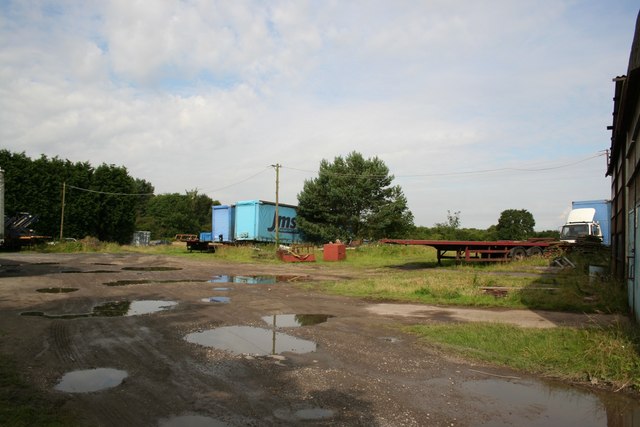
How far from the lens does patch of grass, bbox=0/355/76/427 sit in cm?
396

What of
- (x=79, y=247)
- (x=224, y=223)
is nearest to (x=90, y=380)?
(x=224, y=223)

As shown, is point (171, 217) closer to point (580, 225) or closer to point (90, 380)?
point (580, 225)

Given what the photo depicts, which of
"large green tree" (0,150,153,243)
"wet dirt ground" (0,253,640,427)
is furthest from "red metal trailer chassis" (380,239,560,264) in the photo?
"large green tree" (0,150,153,243)

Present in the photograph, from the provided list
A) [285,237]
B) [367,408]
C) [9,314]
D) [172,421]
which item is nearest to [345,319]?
[367,408]

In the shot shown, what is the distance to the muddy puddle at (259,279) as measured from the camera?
16297mm

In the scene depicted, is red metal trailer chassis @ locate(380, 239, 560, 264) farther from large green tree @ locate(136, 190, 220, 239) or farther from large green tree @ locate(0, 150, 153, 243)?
large green tree @ locate(136, 190, 220, 239)

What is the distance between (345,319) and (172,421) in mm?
5726

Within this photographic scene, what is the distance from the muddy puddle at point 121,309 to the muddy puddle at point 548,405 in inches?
277

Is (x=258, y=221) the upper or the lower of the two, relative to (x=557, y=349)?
upper

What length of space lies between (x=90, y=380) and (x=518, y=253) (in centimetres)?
2297

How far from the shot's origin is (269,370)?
5781 millimetres

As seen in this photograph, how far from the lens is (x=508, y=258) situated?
23703mm

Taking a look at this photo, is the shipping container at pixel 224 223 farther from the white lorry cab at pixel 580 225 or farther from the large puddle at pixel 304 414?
the large puddle at pixel 304 414

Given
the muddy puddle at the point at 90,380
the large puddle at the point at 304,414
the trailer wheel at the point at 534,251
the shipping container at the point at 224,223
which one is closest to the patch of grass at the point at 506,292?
the trailer wheel at the point at 534,251
